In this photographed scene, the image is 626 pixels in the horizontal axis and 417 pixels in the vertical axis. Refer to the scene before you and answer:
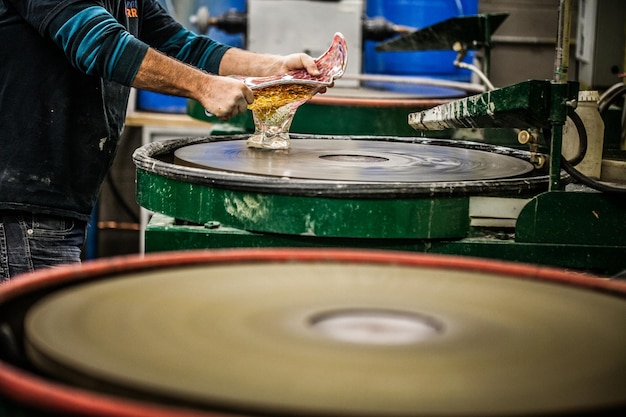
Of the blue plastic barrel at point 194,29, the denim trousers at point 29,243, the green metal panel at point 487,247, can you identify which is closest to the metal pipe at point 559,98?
the green metal panel at point 487,247

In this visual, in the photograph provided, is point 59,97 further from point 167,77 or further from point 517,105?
point 517,105

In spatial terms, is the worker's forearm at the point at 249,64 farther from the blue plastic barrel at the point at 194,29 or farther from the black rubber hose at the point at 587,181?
the blue plastic barrel at the point at 194,29

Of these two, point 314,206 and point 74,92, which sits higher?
point 74,92

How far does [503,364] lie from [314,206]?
3.11ft

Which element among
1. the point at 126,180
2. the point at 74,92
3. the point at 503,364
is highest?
the point at 74,92

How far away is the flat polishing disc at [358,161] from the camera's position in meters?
2.09

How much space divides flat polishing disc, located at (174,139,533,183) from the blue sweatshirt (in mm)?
268

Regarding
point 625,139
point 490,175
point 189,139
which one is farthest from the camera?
point 625,139

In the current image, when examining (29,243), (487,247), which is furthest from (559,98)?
(29,243)

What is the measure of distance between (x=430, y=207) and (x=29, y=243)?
1164 mm

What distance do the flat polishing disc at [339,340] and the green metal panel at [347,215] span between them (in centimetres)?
58

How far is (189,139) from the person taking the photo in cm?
269

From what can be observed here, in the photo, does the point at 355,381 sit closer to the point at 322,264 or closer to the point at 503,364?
the point at 503,364

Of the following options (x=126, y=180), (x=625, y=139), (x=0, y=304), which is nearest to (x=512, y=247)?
(x=0, y=304)
